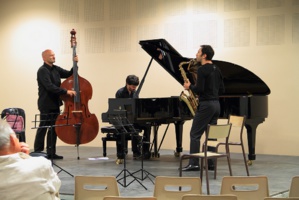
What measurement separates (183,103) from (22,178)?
201 inches

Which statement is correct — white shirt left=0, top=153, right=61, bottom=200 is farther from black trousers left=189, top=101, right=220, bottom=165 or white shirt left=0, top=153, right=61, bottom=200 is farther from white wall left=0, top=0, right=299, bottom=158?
white wall left=0, top=0, right=299, bottom=158

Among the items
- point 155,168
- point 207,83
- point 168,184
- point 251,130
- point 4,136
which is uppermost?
point 207,83

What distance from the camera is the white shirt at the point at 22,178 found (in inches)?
98.6

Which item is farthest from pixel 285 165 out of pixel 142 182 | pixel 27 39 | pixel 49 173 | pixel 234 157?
pixel 27 39

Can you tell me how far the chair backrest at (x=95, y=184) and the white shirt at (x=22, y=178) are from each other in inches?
41.9

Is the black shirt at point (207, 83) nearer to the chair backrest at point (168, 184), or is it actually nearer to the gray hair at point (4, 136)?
the chair backrest at point (168, 184)

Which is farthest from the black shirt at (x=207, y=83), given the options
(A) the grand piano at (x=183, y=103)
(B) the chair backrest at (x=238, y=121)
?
(A) the grand piano at (x=183, y=103)

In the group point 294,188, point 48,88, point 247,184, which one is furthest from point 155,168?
point 294,188

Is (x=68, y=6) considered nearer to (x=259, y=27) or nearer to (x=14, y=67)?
(x=14, y=67)

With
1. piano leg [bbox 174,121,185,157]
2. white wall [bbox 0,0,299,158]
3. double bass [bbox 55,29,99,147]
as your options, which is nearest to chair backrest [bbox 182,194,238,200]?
double bass [bbox 55,29,99,147]

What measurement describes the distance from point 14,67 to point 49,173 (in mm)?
8395

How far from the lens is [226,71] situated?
7.24m

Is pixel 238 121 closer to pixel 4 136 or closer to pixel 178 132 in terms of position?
pixel 178 132

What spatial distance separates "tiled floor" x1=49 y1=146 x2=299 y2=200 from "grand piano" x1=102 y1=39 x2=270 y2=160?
500 millimetres
